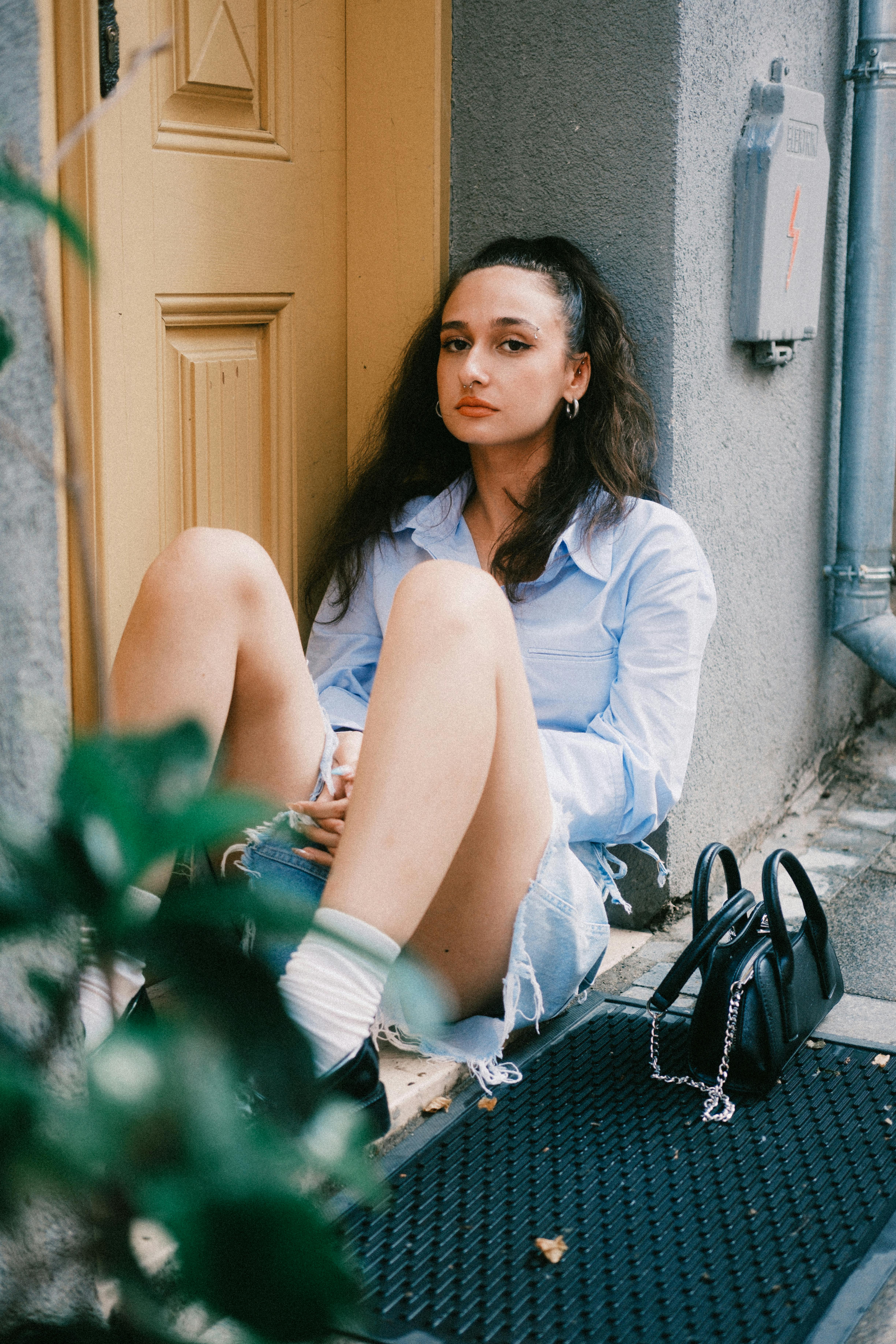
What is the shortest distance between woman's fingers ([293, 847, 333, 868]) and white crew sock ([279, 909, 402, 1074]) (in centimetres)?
30

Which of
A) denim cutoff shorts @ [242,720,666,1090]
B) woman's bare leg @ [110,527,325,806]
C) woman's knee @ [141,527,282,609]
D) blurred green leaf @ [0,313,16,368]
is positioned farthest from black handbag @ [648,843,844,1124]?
blurred green leaf @ [0,313,16,368]

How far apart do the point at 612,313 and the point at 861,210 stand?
1112 millimetres

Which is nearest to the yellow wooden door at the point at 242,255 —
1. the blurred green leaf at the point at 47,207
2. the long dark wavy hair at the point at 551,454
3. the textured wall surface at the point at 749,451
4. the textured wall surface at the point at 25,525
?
the long dark wavy hair at the point at 551,454

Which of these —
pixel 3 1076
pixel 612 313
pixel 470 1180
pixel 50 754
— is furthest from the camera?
pixel 612 313

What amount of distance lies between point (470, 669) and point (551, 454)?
0.87 meters

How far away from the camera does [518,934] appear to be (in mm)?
1963

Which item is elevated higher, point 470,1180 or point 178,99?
point 178,99

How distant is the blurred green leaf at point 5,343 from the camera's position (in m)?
0.64

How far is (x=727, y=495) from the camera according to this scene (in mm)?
2914

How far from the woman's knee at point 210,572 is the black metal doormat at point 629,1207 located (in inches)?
31.0

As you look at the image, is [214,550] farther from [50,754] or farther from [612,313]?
[612,313]

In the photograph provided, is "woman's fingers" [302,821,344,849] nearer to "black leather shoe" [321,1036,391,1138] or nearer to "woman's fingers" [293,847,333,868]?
"woman's fingers" [293,847,333,868]

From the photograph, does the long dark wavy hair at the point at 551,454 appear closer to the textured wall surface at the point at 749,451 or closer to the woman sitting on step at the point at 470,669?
the woman sitting on step at the point at 470,669

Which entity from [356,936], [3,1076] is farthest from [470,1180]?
[3,1076]
